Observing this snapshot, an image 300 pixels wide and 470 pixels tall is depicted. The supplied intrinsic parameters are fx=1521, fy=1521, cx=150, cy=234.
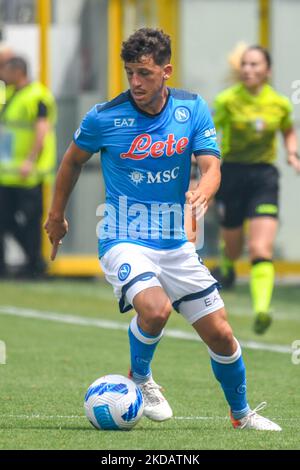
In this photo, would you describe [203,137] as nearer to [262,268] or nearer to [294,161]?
[262,268]

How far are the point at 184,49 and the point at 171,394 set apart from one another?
30.7ft

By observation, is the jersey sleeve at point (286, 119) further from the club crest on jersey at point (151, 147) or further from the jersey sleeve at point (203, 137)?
the club crest on jersey at point (151, 147)

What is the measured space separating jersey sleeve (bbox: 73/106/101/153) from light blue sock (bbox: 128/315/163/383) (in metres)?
0.87

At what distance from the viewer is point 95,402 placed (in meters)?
7.25

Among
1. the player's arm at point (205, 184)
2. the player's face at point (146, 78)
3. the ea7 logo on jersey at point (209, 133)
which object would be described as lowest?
the player's arm at point (205, 184)

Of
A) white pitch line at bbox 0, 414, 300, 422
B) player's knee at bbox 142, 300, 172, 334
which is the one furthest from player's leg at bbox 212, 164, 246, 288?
player's knee at bbox 142, 300, 172, 334

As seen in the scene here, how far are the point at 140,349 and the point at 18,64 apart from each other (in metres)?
9.13

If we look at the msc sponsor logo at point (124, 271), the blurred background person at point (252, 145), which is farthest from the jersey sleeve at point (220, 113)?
the msc sponsor logo at point (124, 271)

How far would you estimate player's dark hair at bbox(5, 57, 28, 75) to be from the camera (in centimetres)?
1627

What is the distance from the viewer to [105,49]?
17.6m

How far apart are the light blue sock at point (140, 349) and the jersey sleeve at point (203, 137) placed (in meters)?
0.89

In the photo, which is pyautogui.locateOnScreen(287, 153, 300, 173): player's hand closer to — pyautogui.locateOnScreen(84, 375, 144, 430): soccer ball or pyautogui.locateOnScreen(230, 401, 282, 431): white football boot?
pyautogui.locateOnScreen(230, 401, 282, 431): white football boot

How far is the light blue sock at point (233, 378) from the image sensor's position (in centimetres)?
739

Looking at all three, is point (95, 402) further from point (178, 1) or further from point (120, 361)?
point (178, 1)
